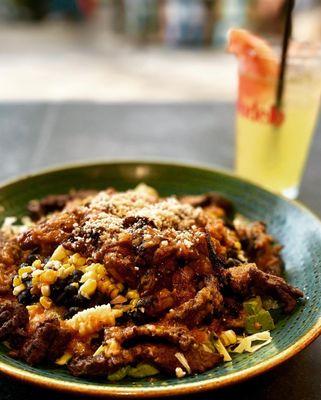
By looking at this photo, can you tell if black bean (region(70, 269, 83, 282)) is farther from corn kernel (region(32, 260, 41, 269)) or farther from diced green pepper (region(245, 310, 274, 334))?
diced green pepper (region(245, 310, 274, 334))

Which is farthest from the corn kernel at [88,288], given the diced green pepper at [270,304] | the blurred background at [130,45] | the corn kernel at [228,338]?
the blurred background at [130,45]

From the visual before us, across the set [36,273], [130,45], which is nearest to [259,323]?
[36,273]

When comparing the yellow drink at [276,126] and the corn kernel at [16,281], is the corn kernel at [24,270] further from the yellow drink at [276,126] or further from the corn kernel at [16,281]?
the yellow drink at [276,126]

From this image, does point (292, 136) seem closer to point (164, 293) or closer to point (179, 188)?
point (179, 188)

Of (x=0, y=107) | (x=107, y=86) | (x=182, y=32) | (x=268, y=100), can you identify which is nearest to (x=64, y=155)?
(x=0, y=107)

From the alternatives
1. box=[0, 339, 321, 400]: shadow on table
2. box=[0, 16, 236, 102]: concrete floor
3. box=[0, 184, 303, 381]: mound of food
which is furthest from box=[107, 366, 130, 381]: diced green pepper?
box=[0, 16, 236, 102]: concrete floor

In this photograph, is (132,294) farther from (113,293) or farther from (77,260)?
(77,260)
